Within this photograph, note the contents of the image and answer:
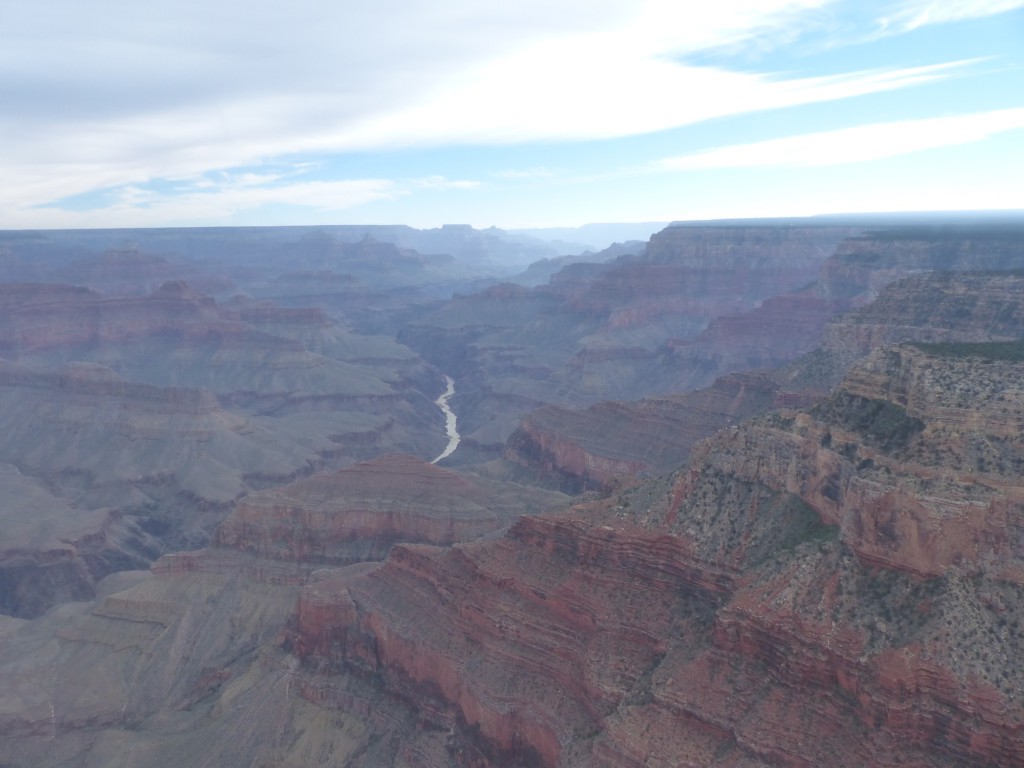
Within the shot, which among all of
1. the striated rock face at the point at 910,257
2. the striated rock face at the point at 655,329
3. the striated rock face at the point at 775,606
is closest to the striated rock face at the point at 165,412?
the striated rock face at the point at 655,329

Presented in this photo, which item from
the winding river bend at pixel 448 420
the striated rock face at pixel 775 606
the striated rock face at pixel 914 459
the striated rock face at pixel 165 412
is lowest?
the winding river bend at pixel 448 420

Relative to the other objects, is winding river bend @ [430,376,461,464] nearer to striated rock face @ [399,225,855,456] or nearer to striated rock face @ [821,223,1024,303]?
striated rock face @ [399,225,855,456]

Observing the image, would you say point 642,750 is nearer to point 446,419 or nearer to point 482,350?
point 446,419

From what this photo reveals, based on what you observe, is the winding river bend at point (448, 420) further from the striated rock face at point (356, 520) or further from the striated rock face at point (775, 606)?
the striated rock face at point (775, 606)

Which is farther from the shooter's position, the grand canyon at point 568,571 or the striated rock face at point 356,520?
the striated rock face at point 356,520

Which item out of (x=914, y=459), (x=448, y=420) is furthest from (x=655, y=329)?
(x=914, y=459)

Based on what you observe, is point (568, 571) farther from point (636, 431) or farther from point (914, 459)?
point (636, 431)

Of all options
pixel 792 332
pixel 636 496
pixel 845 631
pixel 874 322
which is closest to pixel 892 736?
pixel 845 631
